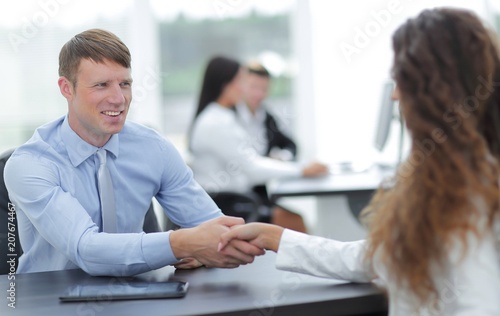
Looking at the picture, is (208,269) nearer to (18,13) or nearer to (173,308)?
(173,308)

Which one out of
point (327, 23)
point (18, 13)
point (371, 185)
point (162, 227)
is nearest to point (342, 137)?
point (327, 23)

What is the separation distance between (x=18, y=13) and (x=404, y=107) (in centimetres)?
450

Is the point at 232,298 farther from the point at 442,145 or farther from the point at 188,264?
the point at 442,145

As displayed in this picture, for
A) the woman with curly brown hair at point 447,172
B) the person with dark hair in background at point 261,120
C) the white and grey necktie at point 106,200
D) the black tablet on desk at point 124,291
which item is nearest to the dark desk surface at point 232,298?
the black tablet on desk at point 124,291

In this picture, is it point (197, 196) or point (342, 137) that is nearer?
point (197, 196)

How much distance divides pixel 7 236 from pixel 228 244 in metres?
0.76

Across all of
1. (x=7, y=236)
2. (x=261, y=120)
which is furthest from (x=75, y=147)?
(x=261, y=120)

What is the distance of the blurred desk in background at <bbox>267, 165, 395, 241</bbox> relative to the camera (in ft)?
12.0

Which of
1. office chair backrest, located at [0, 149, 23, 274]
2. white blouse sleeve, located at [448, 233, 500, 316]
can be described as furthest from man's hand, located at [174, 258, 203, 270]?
white blouse sleeve, located at [448, 233, 500, 316]

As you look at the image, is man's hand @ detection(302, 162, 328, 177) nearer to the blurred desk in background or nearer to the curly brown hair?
the blurred desk in background

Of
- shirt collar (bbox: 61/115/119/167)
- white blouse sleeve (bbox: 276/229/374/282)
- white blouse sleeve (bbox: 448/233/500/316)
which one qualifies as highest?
shirt collar (bbox: 61/115/119/167)

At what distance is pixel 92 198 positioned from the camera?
6.28 feet

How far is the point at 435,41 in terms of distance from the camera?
1.24 m

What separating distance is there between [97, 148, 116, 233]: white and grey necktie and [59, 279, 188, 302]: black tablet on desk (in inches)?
14.1
